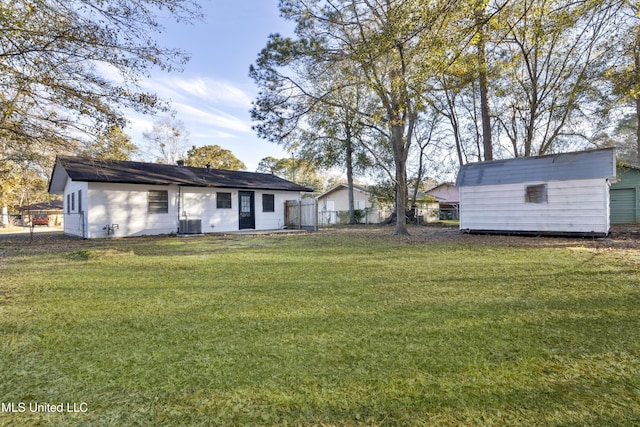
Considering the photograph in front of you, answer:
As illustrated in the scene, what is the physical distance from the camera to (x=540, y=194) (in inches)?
452

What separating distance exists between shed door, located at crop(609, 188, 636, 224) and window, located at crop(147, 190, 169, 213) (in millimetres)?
22888

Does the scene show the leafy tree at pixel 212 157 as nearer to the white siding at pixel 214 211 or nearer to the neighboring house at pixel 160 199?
the neighboring house at pixel 160 199

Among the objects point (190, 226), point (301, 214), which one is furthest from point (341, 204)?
point (190, 226)

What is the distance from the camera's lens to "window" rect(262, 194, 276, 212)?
17.2 m

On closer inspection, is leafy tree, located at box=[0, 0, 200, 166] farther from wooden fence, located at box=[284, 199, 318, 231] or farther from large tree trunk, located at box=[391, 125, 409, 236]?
wooden fence, located at box=[284, 199, 318, 231]

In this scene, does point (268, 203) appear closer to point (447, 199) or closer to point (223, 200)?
point (223, 200)

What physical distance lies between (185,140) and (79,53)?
30.6 m

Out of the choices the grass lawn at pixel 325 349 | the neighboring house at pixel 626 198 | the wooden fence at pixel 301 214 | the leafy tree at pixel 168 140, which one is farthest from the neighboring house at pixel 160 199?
the neighboring house at pixel 626 198

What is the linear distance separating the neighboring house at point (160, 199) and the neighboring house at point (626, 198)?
1746 cm

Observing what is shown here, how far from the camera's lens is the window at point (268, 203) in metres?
17.2

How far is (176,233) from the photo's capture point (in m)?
14.4

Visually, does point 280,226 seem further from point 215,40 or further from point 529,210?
point 529,210

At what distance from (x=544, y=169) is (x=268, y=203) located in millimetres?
12121

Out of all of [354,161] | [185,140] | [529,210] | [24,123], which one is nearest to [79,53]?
[24,123]
